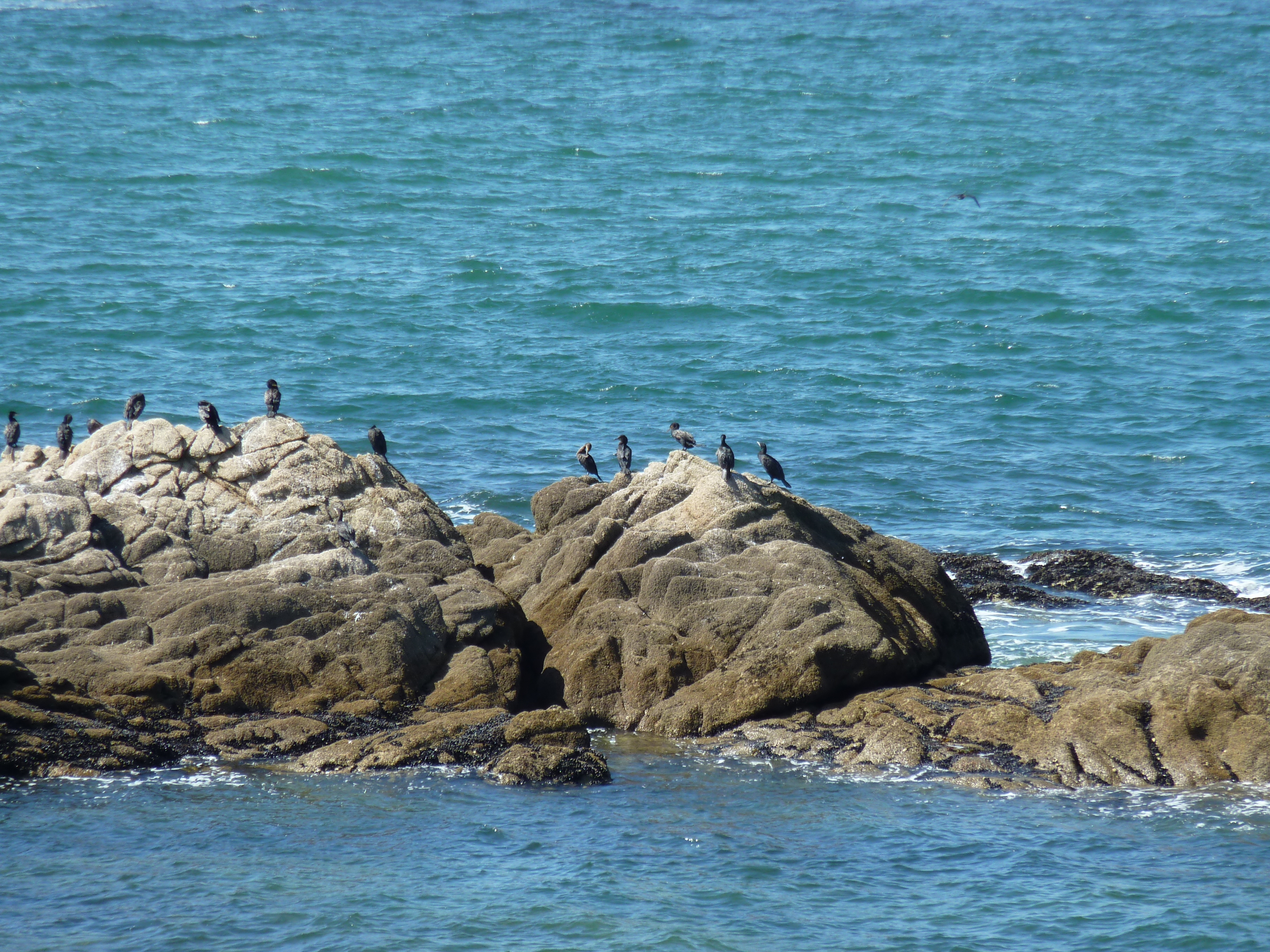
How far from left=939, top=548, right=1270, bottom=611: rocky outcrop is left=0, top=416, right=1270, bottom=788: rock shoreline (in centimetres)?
412

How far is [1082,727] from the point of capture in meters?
14.7

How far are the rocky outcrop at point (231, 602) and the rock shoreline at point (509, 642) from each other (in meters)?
0.04

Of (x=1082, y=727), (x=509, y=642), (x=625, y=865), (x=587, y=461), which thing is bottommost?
(x=625, y=865)

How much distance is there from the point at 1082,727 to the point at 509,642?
22.0 feet

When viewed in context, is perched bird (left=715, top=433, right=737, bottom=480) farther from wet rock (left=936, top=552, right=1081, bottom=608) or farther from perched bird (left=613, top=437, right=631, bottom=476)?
wet rock (left=936, top=552, right=1081, bottom=608)

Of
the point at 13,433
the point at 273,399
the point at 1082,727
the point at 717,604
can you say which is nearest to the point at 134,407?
the point at 13,433

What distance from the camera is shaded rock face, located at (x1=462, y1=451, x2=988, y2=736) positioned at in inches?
629

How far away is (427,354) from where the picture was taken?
1515 inches

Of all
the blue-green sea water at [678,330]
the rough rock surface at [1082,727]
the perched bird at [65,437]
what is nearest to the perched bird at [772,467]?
the blue-green sea water at [678,330]

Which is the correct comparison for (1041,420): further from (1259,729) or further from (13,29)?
(13,29)

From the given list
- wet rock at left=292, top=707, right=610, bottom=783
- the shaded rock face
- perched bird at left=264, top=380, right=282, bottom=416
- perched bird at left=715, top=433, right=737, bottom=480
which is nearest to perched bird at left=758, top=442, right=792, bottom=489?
the shaded rock face

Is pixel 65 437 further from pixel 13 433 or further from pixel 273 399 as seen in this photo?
pixel 273 399

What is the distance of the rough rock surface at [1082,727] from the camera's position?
559 inches

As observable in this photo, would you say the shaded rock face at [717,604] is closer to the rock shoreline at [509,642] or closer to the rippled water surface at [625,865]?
the rock shoreline at [509,642]
